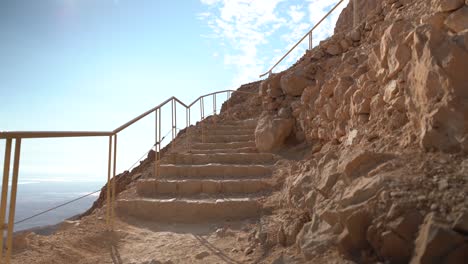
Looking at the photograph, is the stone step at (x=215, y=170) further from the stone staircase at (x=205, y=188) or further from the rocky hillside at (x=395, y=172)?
the rocky hillside at (x=395, y=172)

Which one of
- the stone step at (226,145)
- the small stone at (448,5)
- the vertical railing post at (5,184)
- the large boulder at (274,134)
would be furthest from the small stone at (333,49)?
the vertical railing post at (5,184)

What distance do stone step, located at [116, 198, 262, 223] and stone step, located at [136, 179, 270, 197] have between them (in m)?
0.34

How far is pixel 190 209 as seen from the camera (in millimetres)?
3748

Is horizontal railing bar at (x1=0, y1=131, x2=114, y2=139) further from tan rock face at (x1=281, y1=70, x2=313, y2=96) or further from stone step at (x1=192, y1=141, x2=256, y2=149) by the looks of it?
tan rock face at (x1=281, y1=70, x2=313, y2=96)

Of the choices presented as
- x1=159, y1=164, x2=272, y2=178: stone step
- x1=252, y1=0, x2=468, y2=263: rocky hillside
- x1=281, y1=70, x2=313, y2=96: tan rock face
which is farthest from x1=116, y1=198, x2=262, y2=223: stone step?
x1=281, y1=70, x2=313, y2=96: tan rock face

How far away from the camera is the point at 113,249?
2945 mm

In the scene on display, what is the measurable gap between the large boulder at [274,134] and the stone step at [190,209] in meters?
1.84

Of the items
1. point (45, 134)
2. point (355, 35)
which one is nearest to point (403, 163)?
point (45, 134)

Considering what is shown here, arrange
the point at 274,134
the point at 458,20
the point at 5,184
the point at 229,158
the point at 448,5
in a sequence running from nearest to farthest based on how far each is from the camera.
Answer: the point at 5,184 < the point at 458,20 < the point at 448,5 < the point at 229,158 < the point at 274,134

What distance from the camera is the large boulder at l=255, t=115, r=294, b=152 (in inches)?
215

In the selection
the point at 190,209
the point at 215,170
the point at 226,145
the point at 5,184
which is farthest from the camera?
the point at 226,145

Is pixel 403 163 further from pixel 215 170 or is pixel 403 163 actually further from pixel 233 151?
pixel 233 151

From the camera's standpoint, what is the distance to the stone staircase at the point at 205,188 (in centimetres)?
369

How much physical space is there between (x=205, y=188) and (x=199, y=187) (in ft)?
0.29
